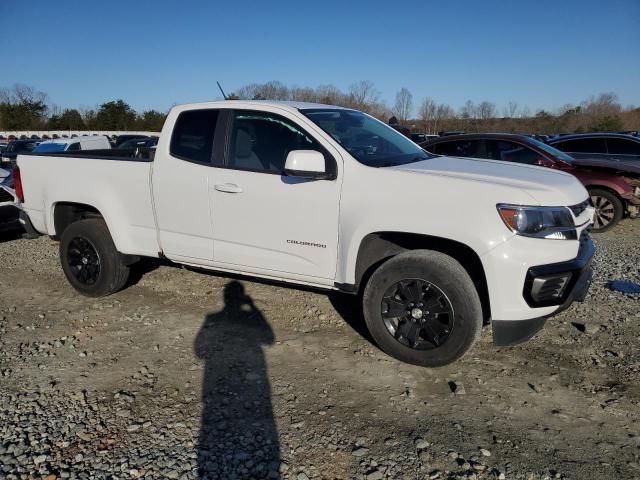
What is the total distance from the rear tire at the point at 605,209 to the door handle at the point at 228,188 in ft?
22.3

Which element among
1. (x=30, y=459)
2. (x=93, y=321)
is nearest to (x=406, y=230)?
(x=30, y=459)

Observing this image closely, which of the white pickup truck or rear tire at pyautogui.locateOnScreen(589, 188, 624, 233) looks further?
rear tire at pyautogui.locateOnScreen(589, 188, 624, 233)

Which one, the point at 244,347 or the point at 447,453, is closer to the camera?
the point at 447,453

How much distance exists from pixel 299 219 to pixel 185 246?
48.7 inches

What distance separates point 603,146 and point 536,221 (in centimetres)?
840

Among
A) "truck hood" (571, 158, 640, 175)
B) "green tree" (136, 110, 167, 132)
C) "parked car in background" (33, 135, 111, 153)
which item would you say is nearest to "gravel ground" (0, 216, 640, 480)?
"truck hood" (571, 158, 640, 175)

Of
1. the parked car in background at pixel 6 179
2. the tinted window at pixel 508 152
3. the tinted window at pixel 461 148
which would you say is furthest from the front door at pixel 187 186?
the tinted window at pixel 508 152

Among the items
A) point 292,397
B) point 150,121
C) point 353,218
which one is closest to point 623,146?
point 353,218

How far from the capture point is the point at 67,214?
5.17 m

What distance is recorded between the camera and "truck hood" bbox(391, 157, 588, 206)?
10.4 feet

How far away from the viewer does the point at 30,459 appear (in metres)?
2.62

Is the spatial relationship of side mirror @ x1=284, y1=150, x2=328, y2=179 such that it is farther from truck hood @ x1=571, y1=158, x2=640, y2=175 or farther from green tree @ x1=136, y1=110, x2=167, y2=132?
green tree @ x1=136, y1=110, x2=167, y2=132

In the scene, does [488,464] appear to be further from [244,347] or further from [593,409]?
[244,347]

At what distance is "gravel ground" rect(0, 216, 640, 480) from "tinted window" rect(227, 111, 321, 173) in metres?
1.44
